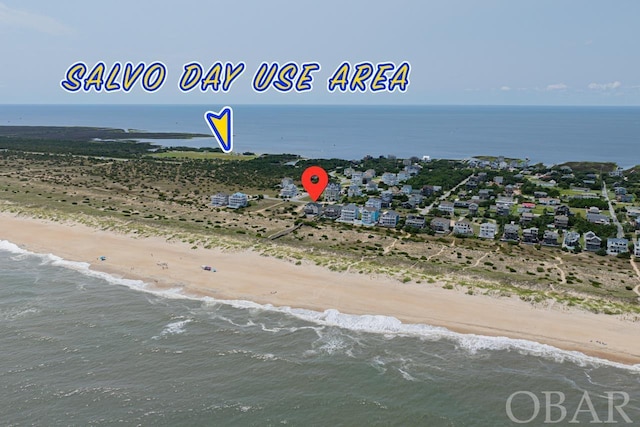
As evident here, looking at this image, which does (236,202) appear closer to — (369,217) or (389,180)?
(369,217)

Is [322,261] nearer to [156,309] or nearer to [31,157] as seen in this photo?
[156,309]

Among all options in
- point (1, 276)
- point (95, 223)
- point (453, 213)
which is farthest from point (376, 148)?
point (1, 276)

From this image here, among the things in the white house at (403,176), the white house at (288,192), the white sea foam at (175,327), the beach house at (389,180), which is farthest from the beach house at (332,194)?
the white sea foam at (175,327)

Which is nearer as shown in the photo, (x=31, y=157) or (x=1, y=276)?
(x=1, y=276)

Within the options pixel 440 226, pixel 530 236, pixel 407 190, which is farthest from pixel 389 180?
pixel 530 236

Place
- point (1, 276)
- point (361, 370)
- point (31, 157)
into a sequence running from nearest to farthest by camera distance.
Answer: point (361, 370) → point (1, 276) → point (31, 157)

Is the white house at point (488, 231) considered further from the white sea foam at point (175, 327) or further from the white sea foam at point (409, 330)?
the white sea foam at point (175, 327)

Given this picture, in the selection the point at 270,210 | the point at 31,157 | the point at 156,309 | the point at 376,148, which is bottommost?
the point at 156,309
